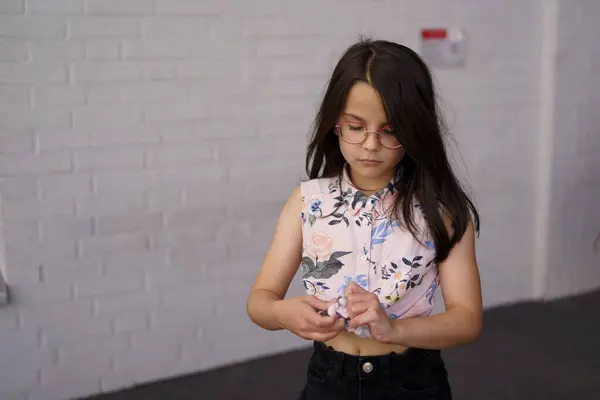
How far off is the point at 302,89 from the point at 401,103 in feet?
6.71

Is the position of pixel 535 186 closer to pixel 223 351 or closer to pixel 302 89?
pixel 302 89

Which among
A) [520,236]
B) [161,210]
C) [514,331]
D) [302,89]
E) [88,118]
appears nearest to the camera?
[88,118]

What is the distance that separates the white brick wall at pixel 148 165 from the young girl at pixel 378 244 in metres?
1.59

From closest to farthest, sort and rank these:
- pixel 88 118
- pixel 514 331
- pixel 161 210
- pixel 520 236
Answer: pixel 88 118, pixel 161 210, pixel 514 331, pixel 520 236

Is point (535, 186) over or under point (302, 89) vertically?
under

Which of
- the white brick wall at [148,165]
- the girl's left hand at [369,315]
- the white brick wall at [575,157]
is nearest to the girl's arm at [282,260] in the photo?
the girl's left hand at [369,315]

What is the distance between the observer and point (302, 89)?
3406mm

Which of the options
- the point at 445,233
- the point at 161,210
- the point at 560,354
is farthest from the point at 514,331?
the point at 445,233

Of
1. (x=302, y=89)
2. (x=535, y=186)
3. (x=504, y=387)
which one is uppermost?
(x=302, y=89)

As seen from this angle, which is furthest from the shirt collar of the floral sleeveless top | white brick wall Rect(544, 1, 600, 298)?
white brick wall Rect(544, 1, 600, 298)

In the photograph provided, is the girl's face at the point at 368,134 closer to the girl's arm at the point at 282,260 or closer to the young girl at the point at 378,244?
the young girl at the point at 378,244

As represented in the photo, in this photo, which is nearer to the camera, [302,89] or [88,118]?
[88,118]

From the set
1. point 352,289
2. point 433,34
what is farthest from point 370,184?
point 433,34

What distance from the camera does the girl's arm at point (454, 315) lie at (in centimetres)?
139
